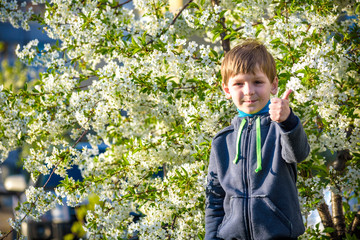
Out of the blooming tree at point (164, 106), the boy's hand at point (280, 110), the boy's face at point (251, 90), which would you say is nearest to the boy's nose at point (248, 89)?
the boy's face at point (251, 90)

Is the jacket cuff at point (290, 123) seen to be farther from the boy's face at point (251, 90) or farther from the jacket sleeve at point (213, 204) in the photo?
the jacket sleeve at point (213, 204)

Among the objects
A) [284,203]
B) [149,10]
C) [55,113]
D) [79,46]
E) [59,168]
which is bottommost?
[284,203]

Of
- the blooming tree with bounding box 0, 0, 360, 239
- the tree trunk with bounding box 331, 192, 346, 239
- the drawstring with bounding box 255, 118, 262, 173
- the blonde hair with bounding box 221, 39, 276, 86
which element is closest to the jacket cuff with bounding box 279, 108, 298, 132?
the drawstring with bounding box 255, 118, 262, 173

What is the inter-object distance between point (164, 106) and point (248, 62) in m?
2.12

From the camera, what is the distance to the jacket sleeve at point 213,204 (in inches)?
81.0

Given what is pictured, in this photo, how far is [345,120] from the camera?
3.51m

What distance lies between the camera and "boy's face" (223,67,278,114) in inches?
74.3

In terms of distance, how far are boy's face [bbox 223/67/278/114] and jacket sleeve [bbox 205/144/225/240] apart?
0.33 metres

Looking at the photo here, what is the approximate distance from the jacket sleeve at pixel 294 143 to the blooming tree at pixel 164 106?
4.31 feet

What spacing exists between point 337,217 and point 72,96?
2880 mm

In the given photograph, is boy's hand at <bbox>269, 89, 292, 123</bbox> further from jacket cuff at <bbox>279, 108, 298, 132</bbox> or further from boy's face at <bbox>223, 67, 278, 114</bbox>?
boy's face at <bbox>223, 67, 278, 114</bbox>

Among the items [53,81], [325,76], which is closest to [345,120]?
[325,76]

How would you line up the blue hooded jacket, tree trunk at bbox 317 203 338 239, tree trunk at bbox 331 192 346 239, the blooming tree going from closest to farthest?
the blue hooded jacket < the blooming tree < tree trunk at bbox 317 203 338 239 < tree trunk at bbox 331 192 346 239

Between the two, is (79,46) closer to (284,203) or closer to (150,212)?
(150,212)
